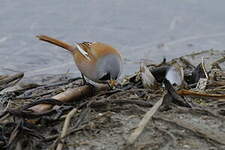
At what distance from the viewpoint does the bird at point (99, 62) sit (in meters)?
4.97

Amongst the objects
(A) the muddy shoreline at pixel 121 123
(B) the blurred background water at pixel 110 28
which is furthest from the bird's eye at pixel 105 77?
(B) the blurred background water at pixel 110 28

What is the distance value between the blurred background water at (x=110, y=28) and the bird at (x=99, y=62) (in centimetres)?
151

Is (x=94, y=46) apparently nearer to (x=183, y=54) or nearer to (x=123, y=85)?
(x=123, y=85)

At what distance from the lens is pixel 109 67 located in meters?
4.99

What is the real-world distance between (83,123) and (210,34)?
177 inches

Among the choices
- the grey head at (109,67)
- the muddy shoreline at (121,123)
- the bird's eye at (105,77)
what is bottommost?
the muddy shoreline at (121,123)

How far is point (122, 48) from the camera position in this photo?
745cm

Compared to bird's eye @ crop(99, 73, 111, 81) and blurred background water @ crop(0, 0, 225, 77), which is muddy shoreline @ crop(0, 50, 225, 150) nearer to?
bird's eye @ crop(99, 73, 111, 81)

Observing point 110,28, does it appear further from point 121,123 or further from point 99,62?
point 121,123

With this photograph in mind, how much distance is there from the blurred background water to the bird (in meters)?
1.51

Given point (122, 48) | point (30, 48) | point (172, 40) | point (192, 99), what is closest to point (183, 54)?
point (172, 40)

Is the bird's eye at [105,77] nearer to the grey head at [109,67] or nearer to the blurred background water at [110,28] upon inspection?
the grey head at [109,67]

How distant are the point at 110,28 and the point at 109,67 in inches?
115

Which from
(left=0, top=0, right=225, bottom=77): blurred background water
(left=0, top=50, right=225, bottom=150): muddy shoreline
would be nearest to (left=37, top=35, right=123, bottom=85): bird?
(left=0, top=50, right=225, bottom=150): muddy shoreline
